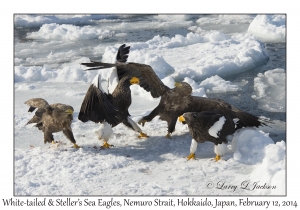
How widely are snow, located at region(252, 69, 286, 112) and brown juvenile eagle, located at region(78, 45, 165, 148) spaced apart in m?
2.68

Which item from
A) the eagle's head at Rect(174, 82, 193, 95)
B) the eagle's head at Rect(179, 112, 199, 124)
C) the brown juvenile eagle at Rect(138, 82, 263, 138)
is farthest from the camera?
the eagle's head at Rect(174, 82, 193, 95)

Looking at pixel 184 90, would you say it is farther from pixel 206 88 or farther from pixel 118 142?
pixel 206 88

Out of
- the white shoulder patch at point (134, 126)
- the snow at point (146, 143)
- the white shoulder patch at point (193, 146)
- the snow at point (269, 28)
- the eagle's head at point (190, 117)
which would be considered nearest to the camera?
the snow at point (146, 143)

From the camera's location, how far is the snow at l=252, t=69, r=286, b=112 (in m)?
7.76

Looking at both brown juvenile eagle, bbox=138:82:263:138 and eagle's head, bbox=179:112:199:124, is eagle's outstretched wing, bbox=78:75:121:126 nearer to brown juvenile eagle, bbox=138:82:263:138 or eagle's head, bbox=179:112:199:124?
brown juvenile eagle, bbox=138:82:263:138

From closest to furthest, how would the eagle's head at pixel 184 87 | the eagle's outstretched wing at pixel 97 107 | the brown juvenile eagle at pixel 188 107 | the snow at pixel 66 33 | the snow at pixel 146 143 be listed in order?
the snow at pixel 146 143 < the eagle's outstretched wing at pixel 97 107 < the brown juvenile eagle at pixel 188 107 < the eagle's head at pixel 184 87 < the snow at pixel 66 33

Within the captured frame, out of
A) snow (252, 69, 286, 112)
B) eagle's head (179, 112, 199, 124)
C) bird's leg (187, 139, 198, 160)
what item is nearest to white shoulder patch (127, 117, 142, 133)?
bird's leg (187, 139, 198, 160)

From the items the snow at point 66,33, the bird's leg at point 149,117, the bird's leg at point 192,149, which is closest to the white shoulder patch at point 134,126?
the bird's leg at point 149,117

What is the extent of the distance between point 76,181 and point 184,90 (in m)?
2.04

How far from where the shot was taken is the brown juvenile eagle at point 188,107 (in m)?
5.71

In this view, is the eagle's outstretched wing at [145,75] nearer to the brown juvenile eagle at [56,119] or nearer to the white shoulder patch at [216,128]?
the brown juvenile eagle at [56,119]

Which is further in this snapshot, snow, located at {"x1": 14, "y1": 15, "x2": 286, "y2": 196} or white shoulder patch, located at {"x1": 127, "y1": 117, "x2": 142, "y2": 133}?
white shoulder patch, located at {"x1": 127, "y1": 117, "x2": 142, "y2": 133}

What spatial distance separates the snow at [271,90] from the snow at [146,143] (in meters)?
0.02

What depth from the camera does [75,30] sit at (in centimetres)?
1426
